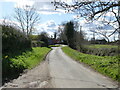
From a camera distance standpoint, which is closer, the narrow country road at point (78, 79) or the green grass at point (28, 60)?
the narrow country road at point (78, 79)

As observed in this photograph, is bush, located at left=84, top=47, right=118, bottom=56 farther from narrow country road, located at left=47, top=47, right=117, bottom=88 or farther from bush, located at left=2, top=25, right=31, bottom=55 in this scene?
bush, located at left=2, top=25, right=31, bottom=55

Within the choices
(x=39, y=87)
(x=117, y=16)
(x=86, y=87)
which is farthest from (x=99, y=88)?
(x=117, y=16)

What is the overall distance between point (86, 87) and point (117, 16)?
504 cm

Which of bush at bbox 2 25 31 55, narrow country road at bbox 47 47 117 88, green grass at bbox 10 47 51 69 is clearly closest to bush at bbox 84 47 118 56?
green grass at bbox 10 47 51 69

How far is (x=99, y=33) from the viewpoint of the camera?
1020 centimetres

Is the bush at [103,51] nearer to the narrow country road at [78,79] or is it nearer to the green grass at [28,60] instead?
the green grass at [28,60]

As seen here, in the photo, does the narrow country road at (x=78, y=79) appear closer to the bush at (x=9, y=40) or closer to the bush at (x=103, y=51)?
the bush at (x=9, y=40)

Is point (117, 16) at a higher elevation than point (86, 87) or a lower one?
higher

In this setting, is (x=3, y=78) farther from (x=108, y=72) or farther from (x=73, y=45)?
(x=73, y=45)

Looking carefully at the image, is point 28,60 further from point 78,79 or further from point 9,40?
point 78,79

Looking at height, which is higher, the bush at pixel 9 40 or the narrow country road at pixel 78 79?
the bush at pixel 9 40

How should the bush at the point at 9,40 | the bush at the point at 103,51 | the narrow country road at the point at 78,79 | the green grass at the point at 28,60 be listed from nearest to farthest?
the narrow country road at the point at 78,79
the green grass at the point at 28,60
the bush at the point at 9,40
the bush at the point at 103,51

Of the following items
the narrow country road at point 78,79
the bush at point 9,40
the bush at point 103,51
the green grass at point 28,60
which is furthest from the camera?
the bush at point 103,51

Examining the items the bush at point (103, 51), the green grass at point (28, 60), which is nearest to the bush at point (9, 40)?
the green grass at point (28, 60)
